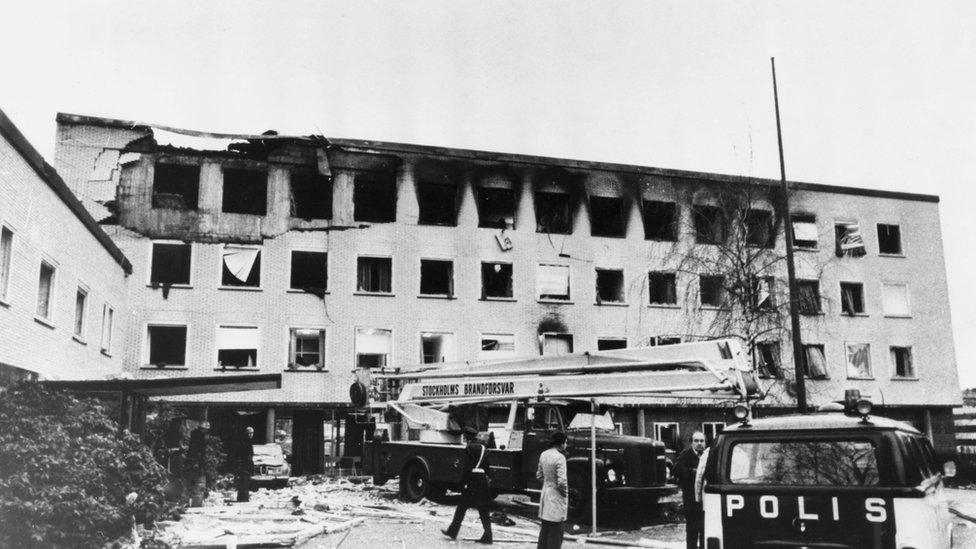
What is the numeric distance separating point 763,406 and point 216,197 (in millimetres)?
22673

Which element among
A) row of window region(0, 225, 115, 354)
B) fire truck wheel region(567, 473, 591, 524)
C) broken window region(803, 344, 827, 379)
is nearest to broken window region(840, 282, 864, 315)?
broken window region(803, 344, 827, 379)

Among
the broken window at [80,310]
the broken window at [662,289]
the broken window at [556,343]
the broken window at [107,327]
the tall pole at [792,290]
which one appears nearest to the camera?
the tall pole at [792,290]

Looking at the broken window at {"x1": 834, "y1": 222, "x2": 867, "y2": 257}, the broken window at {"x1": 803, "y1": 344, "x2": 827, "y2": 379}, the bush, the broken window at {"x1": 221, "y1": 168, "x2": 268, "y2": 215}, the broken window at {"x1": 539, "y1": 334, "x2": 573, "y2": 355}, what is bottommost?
the bush

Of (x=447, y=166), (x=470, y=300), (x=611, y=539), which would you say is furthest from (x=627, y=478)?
(x=447, y=166)

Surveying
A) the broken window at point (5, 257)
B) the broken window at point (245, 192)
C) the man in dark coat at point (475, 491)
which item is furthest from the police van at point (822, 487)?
the broken window at point (245, 192)

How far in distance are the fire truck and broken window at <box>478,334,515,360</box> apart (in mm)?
12143

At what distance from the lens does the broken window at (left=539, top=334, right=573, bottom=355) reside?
32.6 m

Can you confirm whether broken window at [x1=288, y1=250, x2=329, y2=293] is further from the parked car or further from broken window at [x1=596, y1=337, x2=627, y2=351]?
broken window at [x1=596, y1=337, x2=627, y2=351]

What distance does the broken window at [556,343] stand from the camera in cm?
3263

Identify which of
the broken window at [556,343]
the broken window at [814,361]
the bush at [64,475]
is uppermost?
the broken window at [556,343]

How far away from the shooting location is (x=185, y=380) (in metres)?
13.5

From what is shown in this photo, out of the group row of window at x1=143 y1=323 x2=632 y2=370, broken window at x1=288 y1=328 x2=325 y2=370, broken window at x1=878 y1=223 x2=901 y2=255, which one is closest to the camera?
row of window at x1=143 y1=323 x2=632 y2=370

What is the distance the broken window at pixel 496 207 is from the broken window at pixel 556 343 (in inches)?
190

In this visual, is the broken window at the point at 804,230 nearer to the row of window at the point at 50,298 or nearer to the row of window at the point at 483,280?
the row of window at the point at 483,280
